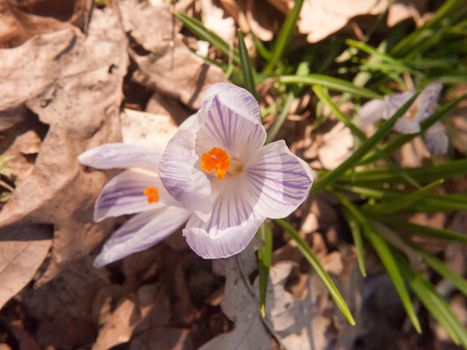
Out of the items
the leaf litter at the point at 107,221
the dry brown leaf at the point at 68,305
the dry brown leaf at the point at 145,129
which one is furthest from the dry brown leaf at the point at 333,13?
the dry brown leaf at the point at 68,305

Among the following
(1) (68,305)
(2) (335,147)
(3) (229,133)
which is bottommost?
(1) (68,305)

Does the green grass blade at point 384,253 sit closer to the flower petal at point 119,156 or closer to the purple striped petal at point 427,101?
the purple striped petal at point 427,101

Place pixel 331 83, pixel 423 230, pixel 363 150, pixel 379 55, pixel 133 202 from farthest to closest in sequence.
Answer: pixel 379 55, pixel 423 230, pixel 331 83, pixel 363 150, pixel 133 202

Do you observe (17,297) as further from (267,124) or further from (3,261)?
(267,124)

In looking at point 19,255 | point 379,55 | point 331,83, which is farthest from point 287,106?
point 19,255

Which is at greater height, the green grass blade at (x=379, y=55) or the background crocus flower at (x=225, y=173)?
the green grass blade at (x=379, y=55)

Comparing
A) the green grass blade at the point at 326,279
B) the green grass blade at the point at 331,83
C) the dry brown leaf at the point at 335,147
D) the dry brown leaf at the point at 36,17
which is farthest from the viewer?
the dry brown leaf at the point at 335,147

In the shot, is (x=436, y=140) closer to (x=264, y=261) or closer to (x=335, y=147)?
(x=335, y=147)
